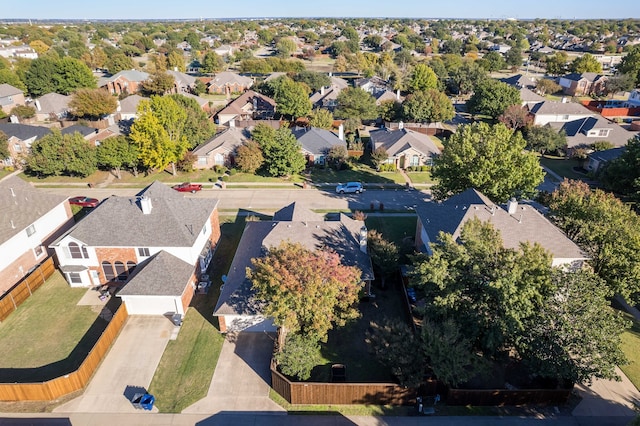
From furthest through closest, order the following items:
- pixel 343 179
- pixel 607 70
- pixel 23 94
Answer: pixel 607 70
pixel 23 94
pixel 343 179

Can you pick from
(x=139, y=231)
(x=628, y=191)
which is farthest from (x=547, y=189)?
(x=139, y=231)

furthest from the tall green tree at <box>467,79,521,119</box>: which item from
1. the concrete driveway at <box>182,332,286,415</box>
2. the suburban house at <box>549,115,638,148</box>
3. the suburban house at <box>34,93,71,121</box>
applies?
the suburban house at <box>34,93,71,121</box>

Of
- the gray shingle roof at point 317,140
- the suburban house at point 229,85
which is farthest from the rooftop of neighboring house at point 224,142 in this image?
the suburban house at point 229,85

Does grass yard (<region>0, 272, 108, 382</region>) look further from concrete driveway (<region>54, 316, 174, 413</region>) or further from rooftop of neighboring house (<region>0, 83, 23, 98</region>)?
rooftop of neighboring house (<region>0, 83, 23, 98</region>)

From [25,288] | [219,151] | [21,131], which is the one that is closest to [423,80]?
[219,151]

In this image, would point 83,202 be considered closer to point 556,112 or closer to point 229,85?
point 229,85

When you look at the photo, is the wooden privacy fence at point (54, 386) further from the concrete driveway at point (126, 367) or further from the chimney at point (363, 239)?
the chimney at point (363, 239)

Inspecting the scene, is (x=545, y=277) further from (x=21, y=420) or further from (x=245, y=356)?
(x=21, y=420)
